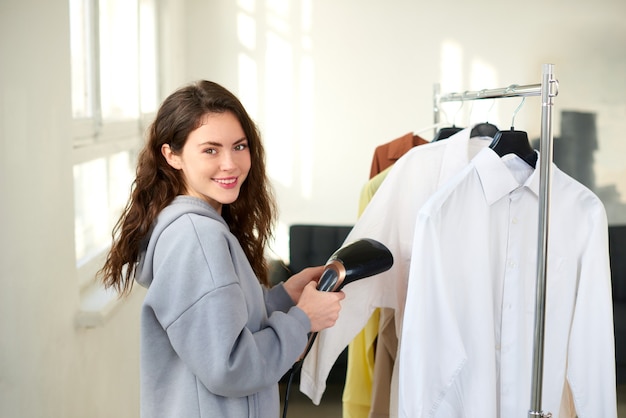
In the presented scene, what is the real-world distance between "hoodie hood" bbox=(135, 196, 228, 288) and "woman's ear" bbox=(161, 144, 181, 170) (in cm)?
8

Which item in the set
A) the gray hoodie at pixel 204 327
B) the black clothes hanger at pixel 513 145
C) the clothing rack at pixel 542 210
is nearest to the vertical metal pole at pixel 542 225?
the clothing rack at pixel 542 210

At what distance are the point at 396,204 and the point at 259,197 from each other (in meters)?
0.40

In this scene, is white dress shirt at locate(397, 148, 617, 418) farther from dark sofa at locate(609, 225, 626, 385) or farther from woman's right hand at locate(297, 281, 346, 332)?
dark sofa at locate(609, 225, 626, 385)

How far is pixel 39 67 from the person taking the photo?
202cm

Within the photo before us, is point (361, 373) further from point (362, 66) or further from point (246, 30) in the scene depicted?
point (246, 30)

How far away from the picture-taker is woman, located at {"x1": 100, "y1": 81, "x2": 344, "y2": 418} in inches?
55.5

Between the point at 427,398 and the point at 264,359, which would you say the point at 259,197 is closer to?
the point at 264,359

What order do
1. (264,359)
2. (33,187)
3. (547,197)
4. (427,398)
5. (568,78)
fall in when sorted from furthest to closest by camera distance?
(568,78) < (33,187) < (427,398) < (547,197) < (264,359)

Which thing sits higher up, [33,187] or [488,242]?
[33,187]

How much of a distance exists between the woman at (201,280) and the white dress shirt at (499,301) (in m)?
0.25

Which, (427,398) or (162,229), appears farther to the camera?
(427,398)

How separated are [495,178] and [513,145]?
140 millimetres

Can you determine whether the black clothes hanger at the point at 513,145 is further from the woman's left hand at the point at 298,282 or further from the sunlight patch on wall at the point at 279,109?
the sunlight patch on wall at the point at 279,109

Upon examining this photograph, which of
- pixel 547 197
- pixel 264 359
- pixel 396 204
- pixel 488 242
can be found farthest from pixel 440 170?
pixel 264 359
